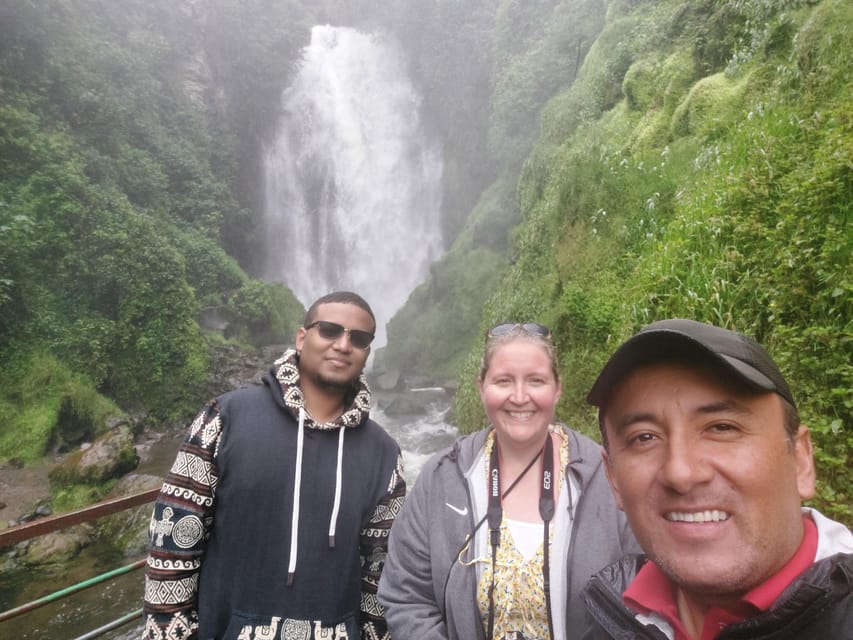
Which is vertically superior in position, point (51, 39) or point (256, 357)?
point (51, 39)

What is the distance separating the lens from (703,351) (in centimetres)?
93

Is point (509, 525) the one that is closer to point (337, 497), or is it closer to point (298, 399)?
point (337, 497)

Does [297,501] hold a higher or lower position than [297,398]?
lower

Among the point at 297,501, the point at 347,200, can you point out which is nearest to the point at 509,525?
the point at 297,501

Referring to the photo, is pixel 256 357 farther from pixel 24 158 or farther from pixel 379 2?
pixel 379 2

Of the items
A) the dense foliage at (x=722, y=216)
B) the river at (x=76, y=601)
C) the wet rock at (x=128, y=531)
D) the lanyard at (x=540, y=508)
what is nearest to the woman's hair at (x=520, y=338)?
the lanyard at (x=540, y=508)

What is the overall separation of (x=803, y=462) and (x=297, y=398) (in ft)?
5.16

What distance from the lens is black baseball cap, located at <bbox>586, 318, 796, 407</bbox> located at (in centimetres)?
90

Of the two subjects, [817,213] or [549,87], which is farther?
[549,87]

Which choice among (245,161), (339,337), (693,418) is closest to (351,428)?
(339,337)

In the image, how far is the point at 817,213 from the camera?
117 inches

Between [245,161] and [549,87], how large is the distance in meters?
15.9

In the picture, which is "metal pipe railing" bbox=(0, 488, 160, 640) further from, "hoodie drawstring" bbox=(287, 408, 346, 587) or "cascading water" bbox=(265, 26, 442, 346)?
"cascading water" bbox=(265, 26, 442, 346)

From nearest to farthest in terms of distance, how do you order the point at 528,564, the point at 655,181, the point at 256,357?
the point at 528,564 < the point at 655,181 < the point at 256,357
